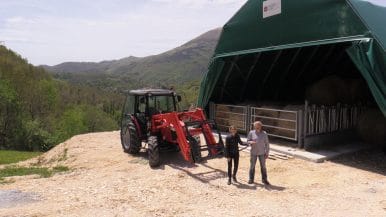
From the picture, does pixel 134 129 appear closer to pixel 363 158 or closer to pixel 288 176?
pixel 288 176

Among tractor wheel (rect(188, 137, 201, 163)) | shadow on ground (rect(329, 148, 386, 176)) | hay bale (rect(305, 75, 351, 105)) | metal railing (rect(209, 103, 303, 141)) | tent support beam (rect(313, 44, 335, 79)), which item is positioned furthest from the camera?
tent support beam (rect(313, 44, 335, 79))

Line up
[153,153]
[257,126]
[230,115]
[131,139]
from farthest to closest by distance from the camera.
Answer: [230,115] < [131,139] < [153,153] < [257,126]

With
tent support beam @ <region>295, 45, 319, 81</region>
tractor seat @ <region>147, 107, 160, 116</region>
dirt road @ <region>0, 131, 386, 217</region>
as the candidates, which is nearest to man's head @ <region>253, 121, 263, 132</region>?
dirt road @ <region>0, 131, 386, 217</region>

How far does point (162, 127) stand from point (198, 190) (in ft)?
9.91

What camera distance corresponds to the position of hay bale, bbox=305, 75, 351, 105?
14695mm

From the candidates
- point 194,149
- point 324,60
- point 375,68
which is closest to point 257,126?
point 194,149

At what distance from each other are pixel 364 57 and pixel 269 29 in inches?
155

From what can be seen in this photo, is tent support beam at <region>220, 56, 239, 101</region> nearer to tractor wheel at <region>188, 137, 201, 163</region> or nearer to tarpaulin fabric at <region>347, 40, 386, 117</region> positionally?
tarpaulin fabric at <region>347, 40, 386, 117</region>

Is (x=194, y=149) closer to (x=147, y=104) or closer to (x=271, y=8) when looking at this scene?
(x=147, y=104)

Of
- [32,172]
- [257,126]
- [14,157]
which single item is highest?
[257,126]

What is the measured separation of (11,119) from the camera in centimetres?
4469

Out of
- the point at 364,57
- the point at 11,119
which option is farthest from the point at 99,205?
the point at 11,119

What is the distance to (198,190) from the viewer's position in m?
8.87

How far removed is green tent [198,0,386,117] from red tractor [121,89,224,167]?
3959 millimetres
